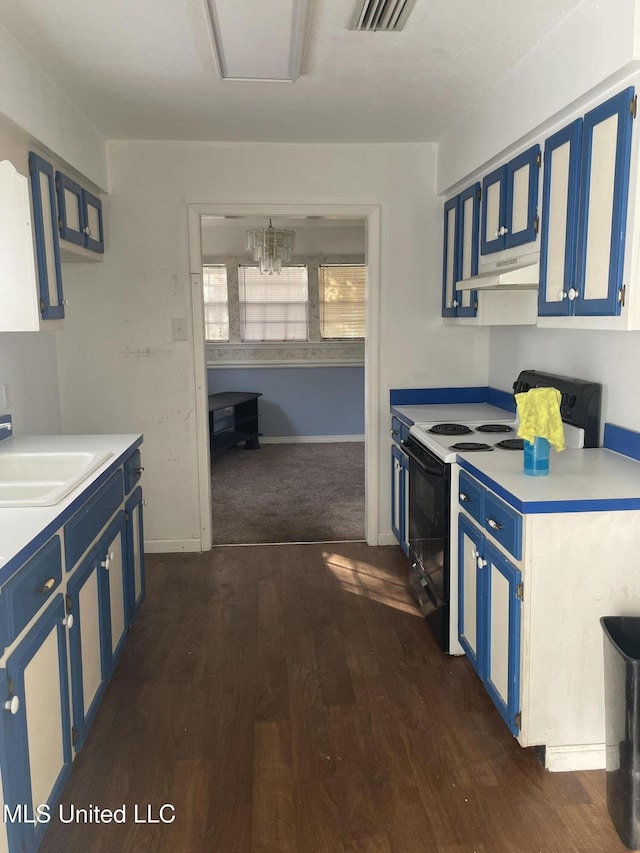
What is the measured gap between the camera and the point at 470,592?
2.67 meters

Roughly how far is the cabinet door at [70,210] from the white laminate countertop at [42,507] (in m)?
0.96

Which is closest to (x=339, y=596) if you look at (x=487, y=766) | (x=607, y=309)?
(x=487, y=766)

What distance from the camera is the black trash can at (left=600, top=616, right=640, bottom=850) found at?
1816mm

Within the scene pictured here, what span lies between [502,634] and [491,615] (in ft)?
0.40

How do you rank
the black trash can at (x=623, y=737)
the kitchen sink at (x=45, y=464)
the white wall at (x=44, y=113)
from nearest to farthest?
the black trash can at (x=623, y=737) → the white wall at (x=44, y=113) → the kitchen sink at (x=45, y=464)

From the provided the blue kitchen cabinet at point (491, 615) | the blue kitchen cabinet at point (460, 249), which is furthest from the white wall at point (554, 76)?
the blue kitchen cabinet at point (491, 615)

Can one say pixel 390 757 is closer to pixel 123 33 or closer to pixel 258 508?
pixel 123 33

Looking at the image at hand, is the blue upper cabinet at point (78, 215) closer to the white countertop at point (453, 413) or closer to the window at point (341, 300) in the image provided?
the white countertop at point (453, 413)

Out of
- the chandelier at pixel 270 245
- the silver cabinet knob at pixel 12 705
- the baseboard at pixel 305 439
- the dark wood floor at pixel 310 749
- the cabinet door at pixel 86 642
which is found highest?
the chandelier at pixel 270 245

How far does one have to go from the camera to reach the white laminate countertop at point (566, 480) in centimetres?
207

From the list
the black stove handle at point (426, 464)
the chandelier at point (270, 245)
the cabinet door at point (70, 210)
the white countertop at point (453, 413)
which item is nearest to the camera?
the black stove handle at point (426, 464)

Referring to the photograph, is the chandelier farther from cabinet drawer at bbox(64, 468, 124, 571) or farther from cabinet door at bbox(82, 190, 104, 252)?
cabinet drawer at bbox(64, 468, 124, 571)

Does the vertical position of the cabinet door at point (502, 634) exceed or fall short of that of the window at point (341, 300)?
it falls short

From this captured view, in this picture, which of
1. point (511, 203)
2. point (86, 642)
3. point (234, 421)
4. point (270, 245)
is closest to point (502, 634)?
point (86, 642)
